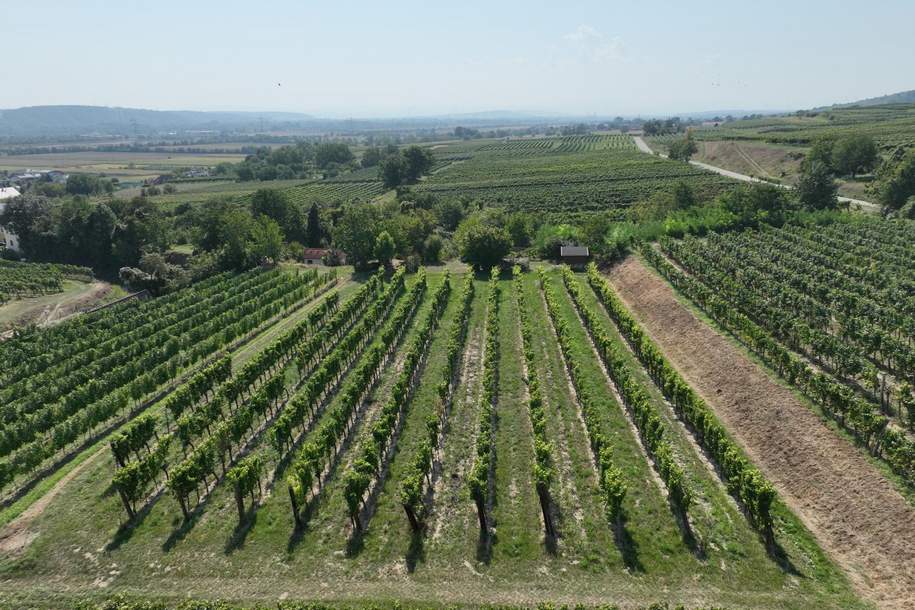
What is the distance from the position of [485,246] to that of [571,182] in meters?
74.5

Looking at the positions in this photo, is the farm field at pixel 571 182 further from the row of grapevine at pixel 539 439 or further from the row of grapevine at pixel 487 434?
the row of grapevine at pixel 487 434

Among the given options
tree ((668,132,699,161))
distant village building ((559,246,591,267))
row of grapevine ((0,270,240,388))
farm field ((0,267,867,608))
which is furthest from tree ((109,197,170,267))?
tree ((668,132,699,161))

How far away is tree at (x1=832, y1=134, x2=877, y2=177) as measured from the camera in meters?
99.3

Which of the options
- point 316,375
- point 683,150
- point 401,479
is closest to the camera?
point 401,479

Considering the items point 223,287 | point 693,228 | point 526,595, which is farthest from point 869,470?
point 223,287

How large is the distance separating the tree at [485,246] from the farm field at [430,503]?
109 feet

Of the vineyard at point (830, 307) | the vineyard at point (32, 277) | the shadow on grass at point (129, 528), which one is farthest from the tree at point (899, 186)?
the vineyard at point (32, 277)

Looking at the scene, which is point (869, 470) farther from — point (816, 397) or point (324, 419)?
point (324, 419)

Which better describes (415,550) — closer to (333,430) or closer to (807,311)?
(333,430)

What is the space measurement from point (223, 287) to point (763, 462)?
61213 millimetres

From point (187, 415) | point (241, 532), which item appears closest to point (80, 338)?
point (187, 415)

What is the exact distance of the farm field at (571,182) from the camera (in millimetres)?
112000

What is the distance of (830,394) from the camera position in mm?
29812

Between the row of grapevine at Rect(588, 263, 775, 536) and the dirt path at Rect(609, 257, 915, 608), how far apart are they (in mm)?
1676
